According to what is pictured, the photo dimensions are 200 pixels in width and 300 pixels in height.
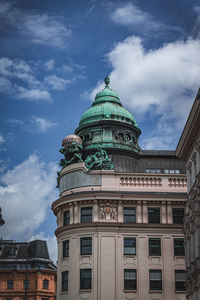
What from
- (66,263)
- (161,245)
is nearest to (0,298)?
(66,263)

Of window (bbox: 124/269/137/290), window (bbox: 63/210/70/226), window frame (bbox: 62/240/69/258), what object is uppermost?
window (bbox: 63/210/70/226)

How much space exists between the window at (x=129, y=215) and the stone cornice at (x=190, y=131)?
51.3ft

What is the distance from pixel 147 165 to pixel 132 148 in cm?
283

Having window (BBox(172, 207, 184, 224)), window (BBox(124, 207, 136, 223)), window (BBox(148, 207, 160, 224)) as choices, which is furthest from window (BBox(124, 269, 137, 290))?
window (BBox(172, 207, 184, 224))

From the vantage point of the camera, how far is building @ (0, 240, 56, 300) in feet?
314

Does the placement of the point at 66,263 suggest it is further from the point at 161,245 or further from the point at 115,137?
the point at 115,137

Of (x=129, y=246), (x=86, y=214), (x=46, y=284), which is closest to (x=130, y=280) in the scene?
(x=129, y=246)

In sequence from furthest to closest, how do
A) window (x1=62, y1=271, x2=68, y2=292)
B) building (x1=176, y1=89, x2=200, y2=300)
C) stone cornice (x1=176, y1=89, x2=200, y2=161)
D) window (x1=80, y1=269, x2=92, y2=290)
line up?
window (x1=62, y1=271, x2=68, y2=292), window (x1=80, y1=269, x2=92, y2=290), building (x1=176, y1=89, x2=200, y2=300), stone cornice (x1=176, y1=89, x2=200, y2=161)

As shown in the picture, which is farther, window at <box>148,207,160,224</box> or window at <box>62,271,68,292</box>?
window at <box>148,207,160,224</box>

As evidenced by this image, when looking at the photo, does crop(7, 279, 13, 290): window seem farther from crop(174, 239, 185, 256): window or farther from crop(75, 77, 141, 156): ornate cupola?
crop(174, 239, 185, 256): window

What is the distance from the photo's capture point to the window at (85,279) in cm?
5697

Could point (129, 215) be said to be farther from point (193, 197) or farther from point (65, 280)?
point (193, 197)

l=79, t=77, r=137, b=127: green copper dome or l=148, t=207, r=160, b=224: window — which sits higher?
l=79, t=77, r=137, b=127: green copper dome

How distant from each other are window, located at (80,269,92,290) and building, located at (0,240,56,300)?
36996 mm
